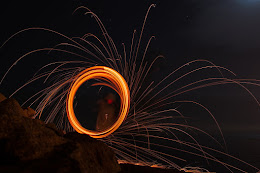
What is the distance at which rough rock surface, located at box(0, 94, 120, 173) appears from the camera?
3.73m

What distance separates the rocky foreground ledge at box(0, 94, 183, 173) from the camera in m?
3.72

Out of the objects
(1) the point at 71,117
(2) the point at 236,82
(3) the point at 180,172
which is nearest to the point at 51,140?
(3) the point at 180,172

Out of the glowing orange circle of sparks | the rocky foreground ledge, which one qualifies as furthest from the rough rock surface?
the glowing orange circle of sparks

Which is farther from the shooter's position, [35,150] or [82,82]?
[82,82]

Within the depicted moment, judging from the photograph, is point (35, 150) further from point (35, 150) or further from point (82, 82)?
point (82, 82)

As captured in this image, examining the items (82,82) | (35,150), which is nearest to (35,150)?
(35,150)

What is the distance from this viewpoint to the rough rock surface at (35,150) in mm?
3729

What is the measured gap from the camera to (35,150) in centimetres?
405

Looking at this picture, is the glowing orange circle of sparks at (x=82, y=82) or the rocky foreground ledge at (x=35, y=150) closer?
the rocky foreground ledge at (x=35, y=150)

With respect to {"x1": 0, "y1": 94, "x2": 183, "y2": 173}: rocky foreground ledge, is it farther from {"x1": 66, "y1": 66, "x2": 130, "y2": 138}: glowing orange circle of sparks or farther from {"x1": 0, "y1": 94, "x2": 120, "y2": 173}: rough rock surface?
{"x1": 66, "y1": 66, "x2": 130, "y2": 138}: glowing orange circle of sparks

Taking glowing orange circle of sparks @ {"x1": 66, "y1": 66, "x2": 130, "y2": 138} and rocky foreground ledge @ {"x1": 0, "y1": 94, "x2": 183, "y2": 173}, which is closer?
rocky foreground ledge @ {"x1": 0, "y1": 94, "x2": 183, "y2": 173}

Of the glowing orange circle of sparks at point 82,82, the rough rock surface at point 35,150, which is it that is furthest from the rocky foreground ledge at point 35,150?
the glowing orange circle of sparks at point 82,82

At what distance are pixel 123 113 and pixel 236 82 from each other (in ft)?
12.9

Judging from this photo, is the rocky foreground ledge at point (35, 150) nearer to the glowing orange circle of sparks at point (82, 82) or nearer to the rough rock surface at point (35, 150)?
the rough rock surface at point (35, 150)
